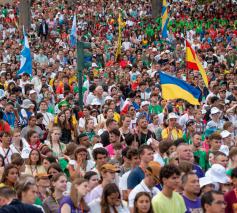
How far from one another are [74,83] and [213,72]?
16.1 feet

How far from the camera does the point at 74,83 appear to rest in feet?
82.3

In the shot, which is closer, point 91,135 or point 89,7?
point 91,135

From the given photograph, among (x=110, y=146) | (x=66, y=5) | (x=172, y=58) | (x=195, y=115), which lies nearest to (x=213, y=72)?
(x=172, y=58)

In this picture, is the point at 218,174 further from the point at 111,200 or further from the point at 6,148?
the point at 6,148

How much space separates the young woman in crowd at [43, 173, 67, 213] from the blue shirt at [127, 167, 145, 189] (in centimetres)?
92

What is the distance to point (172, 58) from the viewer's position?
104 feet

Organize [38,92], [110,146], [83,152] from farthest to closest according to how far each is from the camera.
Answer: [38,92] < [110,146] < [83,152]

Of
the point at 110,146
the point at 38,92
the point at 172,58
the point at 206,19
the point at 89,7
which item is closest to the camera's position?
the point at 110,146

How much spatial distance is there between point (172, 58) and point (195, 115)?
1263cm

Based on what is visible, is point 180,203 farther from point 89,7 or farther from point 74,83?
point 89,7

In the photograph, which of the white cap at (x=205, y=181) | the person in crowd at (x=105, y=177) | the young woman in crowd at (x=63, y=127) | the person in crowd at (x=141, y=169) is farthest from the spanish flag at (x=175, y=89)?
the white cap at (x=205, y=181)

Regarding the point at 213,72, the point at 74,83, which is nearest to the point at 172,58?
the point at 213,72

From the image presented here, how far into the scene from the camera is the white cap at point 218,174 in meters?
12.1

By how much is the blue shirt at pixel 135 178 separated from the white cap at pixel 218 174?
0.88m
